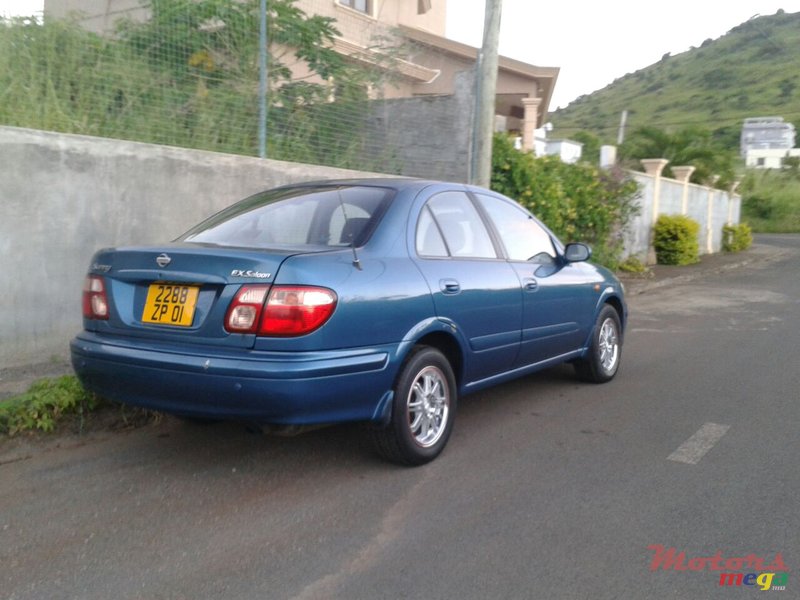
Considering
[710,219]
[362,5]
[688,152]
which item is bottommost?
[710,219]

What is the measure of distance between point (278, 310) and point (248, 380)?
13.9 inches

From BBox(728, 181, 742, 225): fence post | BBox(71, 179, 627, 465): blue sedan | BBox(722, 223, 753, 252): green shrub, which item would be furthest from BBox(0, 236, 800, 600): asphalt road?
BBox(728, 181, 742, 225): fence post

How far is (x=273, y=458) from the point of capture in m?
4.66

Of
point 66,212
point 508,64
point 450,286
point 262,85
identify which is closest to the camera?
point 450,286

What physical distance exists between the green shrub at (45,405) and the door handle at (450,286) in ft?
7.56

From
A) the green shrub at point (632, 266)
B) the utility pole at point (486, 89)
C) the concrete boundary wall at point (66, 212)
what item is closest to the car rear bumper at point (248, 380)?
the concrete boundary wall at point (66, 212)

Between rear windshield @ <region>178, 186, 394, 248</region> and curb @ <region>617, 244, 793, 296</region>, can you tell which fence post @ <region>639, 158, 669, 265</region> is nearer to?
curb @ <region>617, 244, 793, 296</region>

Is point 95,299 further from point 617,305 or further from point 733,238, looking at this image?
point 733,238

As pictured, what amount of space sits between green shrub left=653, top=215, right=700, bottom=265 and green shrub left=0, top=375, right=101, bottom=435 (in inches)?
609

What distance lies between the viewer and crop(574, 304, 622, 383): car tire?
6508 millimetres

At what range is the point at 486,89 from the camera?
30.9ft

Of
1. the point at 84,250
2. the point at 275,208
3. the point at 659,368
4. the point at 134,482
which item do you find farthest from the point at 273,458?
the point at 659,368

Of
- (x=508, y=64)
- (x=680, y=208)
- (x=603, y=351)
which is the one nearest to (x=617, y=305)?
(x=603, y=351)

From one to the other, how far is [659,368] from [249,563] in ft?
16.5
